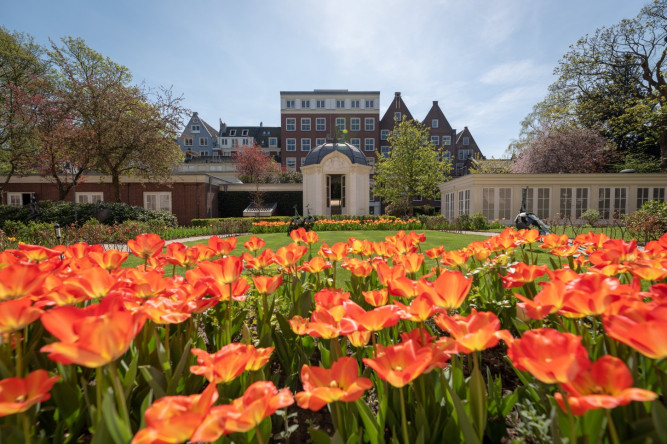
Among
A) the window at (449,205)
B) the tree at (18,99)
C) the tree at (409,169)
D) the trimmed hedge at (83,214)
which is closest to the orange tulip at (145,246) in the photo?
the trimmed hedge at (83,214)

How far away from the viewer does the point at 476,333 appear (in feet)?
2.70

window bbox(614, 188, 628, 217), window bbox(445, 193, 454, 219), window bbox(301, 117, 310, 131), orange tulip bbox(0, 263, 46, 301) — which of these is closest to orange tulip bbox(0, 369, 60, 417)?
orange tulip bbox(0, 263, 46, 301)

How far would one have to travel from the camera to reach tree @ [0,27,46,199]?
17219 mm

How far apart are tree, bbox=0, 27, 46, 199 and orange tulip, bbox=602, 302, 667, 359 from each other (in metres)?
22.8

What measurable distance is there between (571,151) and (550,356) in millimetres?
35999

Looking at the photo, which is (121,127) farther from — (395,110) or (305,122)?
(395,110)

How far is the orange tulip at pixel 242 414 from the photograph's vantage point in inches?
22.7

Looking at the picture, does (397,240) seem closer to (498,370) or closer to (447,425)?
(498,370)

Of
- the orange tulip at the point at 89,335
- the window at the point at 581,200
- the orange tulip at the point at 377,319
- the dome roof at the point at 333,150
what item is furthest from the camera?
the dome roof at the point at 333,150

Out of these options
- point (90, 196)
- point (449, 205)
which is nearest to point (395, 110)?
point (449, 205)

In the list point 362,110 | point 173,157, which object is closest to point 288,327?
point 173,157

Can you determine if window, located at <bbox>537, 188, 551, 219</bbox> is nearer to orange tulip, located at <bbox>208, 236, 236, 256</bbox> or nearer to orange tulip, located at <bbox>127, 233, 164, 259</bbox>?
orange tulip, located at <bbox>208, 236, 236, 256</bbox>

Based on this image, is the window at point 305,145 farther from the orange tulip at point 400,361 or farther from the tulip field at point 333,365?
the orange tulip at point 400,361

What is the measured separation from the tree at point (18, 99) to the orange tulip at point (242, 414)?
22.3 metres
